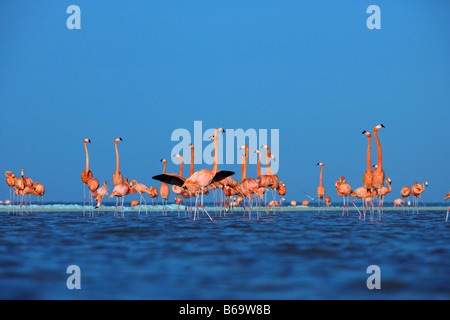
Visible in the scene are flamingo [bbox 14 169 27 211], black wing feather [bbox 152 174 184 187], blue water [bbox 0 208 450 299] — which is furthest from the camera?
flamingo [bbox 14 169 27 211]

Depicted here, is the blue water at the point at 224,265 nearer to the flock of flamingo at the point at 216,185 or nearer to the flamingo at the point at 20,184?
the flock of flamingo at the point at 216,185

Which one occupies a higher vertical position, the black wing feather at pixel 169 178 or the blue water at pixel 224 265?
the black wing feather at pixel 169 178

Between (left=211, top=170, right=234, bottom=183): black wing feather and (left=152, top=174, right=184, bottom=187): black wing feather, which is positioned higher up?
(left=211, top=170, right=234, bottom=183): black wing feather

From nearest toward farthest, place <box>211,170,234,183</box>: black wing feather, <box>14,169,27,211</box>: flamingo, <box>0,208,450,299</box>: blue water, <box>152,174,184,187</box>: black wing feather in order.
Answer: <box>0,208,450,299</box>: blue water → <box>211,170,234,183</box>: black wing feather → <box>152,174,184,187</box>: black wing feather → <box>14,169,27,211</box>: flamingo

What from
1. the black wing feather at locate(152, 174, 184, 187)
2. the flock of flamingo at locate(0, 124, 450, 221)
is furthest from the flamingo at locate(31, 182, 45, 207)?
the black wing feather at locate(152, 174, 184, 187)

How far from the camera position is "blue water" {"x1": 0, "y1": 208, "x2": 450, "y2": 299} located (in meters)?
7.02

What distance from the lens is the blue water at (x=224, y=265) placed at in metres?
7.02

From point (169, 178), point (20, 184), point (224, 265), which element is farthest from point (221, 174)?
point (20, 184)

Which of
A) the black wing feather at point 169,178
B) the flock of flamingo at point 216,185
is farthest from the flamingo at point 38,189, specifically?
the black wing feather at point 169,178

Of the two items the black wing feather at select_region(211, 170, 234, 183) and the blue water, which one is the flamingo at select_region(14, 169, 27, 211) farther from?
the blue water

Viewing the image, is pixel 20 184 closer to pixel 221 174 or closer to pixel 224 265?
pixel 221 174

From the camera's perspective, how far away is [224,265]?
9.00 m
